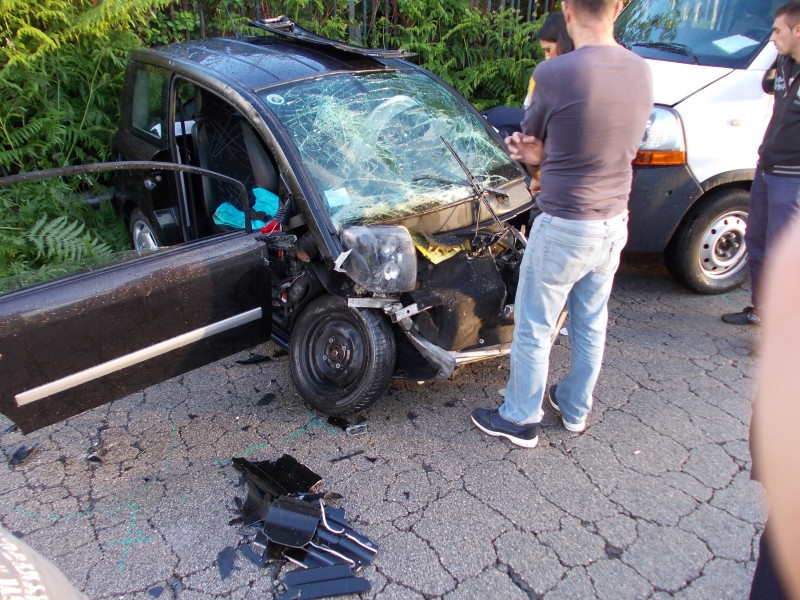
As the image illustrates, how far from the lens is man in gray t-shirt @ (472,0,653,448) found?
2461 mm

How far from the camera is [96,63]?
531 cm

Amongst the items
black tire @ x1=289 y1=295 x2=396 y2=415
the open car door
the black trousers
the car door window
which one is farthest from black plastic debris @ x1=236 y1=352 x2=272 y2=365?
the black trousers

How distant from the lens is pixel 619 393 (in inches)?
145

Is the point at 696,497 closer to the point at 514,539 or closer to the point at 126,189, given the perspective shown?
the point at 514,539

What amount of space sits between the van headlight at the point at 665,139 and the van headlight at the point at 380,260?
219 cm

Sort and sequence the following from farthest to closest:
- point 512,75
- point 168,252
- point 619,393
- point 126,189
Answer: point 512,75
point 126,189
point 619,393
point 168,252

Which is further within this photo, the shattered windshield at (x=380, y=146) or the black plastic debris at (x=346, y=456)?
the shattered windshield at (x=380, y=146)

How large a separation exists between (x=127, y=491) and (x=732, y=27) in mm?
4937

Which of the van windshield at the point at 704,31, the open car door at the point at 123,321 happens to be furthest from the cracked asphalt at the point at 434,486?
the van windshield at the point at 704,31

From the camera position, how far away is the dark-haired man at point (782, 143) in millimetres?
3568

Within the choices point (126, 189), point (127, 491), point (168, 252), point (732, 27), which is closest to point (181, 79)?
point (126, 189)

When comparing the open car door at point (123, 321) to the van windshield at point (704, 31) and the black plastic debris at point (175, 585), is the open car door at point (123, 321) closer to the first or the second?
the black plastic debris at point (175, 585)

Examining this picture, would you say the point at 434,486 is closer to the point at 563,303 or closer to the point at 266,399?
the point at 563,303

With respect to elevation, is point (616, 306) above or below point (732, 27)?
below
